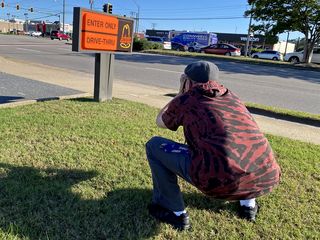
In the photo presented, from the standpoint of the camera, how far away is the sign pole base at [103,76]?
644 cm

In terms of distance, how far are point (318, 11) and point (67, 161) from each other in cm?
2451

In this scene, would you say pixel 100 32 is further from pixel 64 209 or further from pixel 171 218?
pixel 171 218

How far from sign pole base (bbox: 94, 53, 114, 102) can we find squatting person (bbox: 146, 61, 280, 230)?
412 cm

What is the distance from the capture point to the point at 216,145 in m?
2.07

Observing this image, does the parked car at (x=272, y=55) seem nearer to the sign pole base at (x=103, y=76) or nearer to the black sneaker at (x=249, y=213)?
the sign pole base at (x=103, y=76)

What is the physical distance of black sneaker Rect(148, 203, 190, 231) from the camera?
263cm

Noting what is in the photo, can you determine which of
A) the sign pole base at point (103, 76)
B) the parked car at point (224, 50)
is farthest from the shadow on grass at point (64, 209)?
the parked car at point (224, 50)

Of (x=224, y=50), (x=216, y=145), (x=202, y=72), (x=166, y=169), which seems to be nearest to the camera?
(x=216, y=145)

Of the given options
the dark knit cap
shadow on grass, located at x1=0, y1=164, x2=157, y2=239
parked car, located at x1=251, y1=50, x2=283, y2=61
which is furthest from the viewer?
parked car, located at x1=251, y1=50, x2=283, y2=61

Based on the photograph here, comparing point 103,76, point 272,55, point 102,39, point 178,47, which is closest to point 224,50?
point 272,55

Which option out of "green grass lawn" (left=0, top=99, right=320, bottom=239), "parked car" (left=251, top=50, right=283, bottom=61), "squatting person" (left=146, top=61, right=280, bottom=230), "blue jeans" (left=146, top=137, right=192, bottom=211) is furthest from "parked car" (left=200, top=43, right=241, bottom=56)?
"squatting person" (left=146, top=61, right=280, bottom=230)

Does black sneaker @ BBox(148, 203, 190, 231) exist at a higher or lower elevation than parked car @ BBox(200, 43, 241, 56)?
lower

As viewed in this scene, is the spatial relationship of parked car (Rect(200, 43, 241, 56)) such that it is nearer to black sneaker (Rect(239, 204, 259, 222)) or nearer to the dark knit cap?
black sneaker (Rect(239, 204, 259, 222))

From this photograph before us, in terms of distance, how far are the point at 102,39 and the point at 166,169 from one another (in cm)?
420
